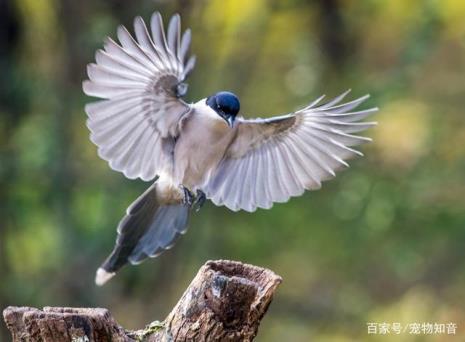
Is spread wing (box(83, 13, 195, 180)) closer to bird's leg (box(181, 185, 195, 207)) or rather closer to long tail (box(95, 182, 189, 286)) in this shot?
bird's leg (box(181, 185, 195, 207))

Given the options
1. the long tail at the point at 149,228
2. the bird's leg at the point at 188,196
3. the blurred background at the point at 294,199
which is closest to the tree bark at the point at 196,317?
the bird's leg at the point at 188,196

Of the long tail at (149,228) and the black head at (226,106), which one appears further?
the long tail at (149,228)

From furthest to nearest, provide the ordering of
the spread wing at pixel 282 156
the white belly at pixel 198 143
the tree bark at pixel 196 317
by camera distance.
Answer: the spread wing at pixel 282 156, the white belly at pixel 198 143, the tree bark at pixel 196 317

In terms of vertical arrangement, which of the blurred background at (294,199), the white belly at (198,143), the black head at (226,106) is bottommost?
the white belly at (198,143)

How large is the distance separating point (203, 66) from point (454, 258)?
3674mm

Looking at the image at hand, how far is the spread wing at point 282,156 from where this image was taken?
643cm

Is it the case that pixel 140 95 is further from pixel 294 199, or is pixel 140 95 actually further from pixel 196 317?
pixel 294 199

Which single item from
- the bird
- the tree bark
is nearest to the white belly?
the bird

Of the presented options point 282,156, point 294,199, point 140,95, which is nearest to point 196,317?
point 140,95

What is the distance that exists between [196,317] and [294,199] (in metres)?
7.38

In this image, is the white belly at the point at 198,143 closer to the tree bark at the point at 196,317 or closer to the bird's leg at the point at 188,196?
the bird's leg at the point at 188,196

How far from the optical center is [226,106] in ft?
20.5

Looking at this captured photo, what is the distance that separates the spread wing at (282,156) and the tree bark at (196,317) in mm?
1813

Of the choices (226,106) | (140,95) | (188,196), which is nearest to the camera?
(140,95)
